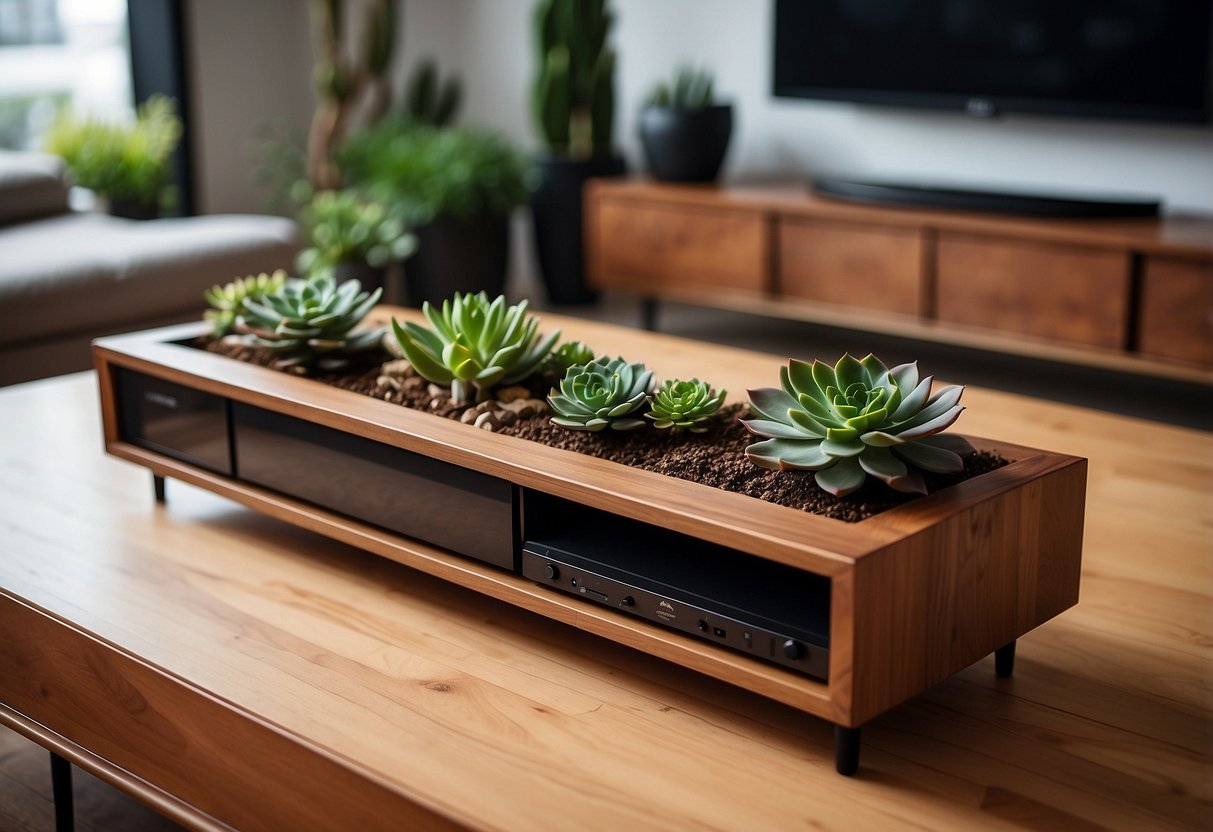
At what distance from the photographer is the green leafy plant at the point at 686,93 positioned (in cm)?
381

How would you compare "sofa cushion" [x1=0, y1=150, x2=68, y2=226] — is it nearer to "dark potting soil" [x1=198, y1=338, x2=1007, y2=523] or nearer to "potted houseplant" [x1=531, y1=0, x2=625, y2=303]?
"potted houseplant" [x1=531, y1=0, x2=625, y2=303]

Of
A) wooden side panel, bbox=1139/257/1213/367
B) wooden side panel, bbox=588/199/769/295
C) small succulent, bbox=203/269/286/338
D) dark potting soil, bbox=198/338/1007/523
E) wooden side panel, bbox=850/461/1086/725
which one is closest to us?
wooden side panel, bbox=850/461/1086/725

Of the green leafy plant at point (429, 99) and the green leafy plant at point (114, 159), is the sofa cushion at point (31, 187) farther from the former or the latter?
the green leafy plant at point (429, 99)

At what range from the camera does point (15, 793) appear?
155cm

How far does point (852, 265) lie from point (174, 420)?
83.6 inches

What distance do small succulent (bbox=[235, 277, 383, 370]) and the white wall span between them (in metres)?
2.38

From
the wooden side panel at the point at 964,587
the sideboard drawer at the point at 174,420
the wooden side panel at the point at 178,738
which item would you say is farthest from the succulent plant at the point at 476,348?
the wooden side panel at the point at 964,587

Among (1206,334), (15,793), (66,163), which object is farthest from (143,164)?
(1206,334)

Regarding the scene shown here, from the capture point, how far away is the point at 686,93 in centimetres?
386

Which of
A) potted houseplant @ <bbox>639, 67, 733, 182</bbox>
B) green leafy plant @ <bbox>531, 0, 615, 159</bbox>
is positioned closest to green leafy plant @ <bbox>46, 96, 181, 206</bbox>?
green leafy plant @ <bbox>531, 0, 615, 159</bbox>

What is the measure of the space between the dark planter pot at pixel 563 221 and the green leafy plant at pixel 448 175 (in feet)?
0.26

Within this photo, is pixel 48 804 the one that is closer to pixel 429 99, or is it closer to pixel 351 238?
pixel 351 238

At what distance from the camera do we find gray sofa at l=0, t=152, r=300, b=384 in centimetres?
279

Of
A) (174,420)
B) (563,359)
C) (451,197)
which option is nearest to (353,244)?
(451,197)
